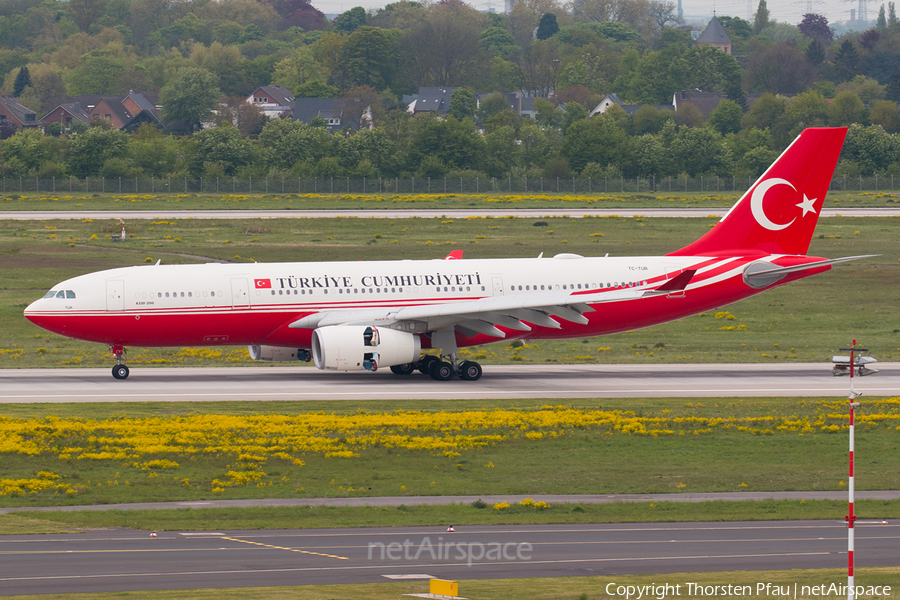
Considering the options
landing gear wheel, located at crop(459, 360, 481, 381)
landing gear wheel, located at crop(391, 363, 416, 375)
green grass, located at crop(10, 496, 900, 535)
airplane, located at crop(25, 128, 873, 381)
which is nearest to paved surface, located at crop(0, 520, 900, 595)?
green grass, located at crop(10, 496, 900, 535)

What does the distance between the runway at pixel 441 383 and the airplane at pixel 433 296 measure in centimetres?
125

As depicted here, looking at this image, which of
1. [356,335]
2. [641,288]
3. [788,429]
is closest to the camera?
[788,429]

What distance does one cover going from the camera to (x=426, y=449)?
1294 inches

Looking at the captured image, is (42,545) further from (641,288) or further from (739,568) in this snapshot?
(641,288)

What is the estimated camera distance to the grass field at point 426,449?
95.2 feet

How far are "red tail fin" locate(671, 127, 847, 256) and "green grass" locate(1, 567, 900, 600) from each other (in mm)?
30838

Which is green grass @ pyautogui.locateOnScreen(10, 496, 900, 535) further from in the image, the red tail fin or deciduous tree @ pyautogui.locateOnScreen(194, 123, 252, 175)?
deciduous tree @ pyautogui.locateOnScreen(194, 123, 252, 175)

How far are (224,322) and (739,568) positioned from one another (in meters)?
28.2

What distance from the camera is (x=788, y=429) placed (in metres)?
36.1

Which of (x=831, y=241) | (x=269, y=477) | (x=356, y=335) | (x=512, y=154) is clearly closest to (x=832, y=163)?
(x=356, y=335)

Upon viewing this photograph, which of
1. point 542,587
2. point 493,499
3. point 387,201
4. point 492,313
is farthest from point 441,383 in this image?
point 387,201

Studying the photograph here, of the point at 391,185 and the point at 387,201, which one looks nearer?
the point at 387,201

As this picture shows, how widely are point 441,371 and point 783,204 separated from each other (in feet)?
54.2

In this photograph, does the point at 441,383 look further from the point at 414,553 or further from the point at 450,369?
the point at 414,553
